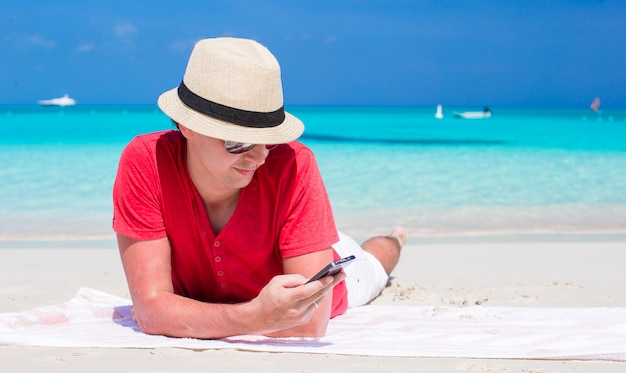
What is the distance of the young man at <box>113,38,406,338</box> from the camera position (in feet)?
9.39

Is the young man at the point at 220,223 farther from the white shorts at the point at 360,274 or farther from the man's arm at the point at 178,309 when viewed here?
the white shorts at the point at 360,274

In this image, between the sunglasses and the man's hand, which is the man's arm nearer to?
the man's hand

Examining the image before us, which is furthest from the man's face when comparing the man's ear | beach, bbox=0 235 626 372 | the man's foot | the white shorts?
the man's foot

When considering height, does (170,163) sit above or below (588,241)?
above

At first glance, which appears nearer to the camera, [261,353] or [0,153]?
[261,353]

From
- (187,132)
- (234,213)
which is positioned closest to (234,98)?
(187,132)

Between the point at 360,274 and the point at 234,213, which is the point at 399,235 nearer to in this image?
the point at 360,274

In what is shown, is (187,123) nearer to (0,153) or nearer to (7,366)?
(7,366)

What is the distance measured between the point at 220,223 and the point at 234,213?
0.34 feet

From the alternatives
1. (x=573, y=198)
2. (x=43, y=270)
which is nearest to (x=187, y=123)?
(x=43, y=270)

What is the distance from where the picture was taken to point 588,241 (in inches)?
283

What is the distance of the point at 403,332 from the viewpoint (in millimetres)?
3564

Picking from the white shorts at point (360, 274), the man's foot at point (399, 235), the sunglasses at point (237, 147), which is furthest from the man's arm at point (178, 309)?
the man's foot at point (399, 235)

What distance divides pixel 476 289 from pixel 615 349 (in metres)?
1.81
